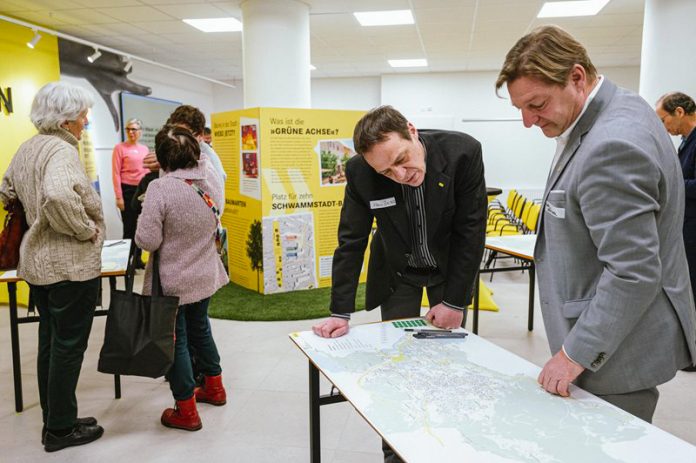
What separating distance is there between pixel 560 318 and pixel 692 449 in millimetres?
356

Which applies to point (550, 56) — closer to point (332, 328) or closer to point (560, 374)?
point (560, 374)

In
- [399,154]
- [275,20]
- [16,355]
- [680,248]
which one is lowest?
[16,355]

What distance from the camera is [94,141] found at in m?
7.37

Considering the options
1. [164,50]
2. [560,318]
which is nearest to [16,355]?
[560,318]

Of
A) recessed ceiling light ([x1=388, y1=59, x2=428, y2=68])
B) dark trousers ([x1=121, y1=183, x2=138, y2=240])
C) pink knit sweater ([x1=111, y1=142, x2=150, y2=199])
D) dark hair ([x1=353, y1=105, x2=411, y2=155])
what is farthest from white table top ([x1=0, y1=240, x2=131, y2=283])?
recessed ceiling light ([x1=388, y1=59, x2=428, y2=68])

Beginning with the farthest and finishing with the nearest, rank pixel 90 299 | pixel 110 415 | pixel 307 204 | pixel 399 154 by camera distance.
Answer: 1. pixel 307 204
2. pixel 110 415
3. pixel 90 299
4. pixel 399 154

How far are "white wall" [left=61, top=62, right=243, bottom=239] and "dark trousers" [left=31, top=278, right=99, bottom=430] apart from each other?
4.60 m

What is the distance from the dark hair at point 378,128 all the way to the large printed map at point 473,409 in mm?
613

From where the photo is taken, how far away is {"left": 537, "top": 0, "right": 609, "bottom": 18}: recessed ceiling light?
569 centimetres

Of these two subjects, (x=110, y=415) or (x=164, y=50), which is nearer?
(x=110, y=415)

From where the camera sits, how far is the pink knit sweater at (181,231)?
229 cm

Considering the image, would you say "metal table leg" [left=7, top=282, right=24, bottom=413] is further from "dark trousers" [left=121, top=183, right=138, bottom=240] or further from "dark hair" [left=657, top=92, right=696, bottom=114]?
"dark hair" [left=657, top=92, right=696, bottom=114]

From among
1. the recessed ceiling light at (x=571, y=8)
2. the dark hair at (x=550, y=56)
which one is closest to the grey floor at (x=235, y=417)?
the dark hair at (x=550, y=56)

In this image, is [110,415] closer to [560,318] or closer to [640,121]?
[560,318]
